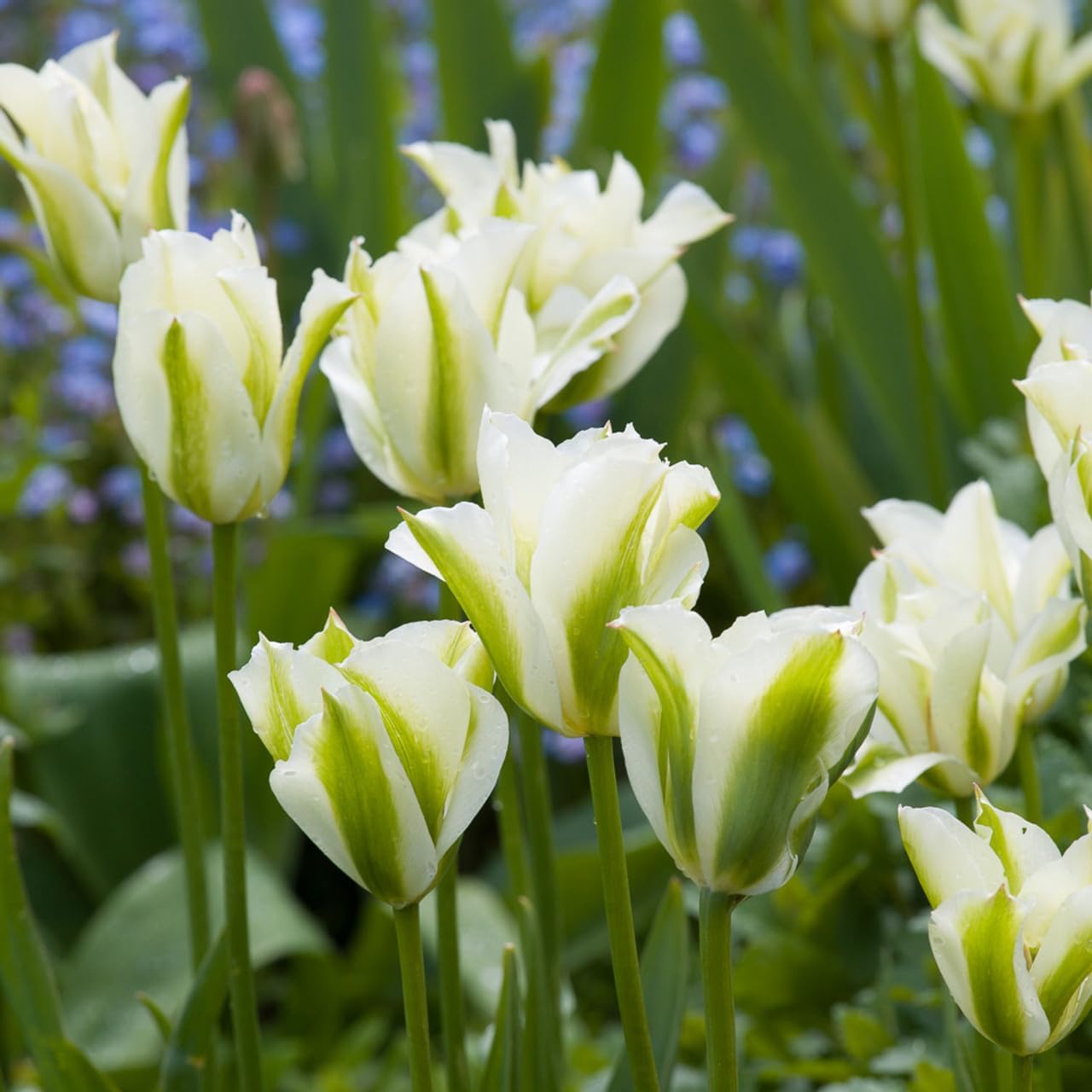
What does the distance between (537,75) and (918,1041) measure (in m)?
1.39

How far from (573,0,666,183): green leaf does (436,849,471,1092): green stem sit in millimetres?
1356

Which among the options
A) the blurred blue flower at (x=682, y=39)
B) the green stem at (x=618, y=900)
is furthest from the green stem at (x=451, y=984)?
the blurred blue flower at (x=682, y=39)

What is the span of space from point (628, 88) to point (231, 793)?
142 cm

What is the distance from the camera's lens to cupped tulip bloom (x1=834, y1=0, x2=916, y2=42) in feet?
4.59

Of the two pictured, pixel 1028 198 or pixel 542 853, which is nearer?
pixel 542 853

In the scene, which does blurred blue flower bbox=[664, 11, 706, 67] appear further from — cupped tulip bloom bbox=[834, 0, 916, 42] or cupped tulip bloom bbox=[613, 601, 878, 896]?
cupped tulip bloom bbox=[613, 601, 878, 896]

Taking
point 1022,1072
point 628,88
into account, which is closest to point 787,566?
point 628,88

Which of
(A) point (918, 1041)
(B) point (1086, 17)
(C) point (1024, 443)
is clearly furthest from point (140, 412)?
(B) point (1086, 17)

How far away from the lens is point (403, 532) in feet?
1.71

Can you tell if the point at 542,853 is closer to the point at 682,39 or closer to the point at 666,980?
the point at 666,980

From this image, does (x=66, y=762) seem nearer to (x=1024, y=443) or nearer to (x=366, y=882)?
(x=1024, y=443)

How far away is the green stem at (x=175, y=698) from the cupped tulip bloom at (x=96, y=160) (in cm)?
12

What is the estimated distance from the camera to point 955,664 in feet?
1.92

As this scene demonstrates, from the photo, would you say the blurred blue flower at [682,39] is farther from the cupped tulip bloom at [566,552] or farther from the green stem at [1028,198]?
the cupped tulip bloom at [566,552]
